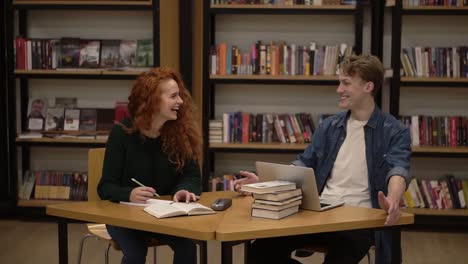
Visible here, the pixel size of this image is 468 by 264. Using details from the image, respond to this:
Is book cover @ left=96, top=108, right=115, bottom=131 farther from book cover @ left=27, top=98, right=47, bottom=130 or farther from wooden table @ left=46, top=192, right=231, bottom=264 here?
wooden table @ left=46, top=192, right=231, bottom=264

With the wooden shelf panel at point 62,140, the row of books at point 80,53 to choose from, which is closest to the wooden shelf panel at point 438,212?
the row of books at point 80,53

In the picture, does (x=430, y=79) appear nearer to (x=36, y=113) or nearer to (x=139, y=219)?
(x=36, y=113)

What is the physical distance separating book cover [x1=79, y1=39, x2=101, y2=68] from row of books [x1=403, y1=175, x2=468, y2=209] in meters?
2.51

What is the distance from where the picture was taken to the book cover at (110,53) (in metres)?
5.27

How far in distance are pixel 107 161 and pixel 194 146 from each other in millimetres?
392

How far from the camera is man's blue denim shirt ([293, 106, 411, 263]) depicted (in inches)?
115

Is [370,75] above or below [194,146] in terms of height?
above

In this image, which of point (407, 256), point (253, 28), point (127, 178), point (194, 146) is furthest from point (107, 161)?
point (253, 28)

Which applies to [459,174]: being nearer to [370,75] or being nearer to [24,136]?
[370,75]

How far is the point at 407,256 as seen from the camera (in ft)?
14.6

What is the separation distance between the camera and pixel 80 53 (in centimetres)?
528

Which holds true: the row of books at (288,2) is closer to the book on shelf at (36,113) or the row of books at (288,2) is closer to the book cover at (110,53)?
the book cover at (110,53)

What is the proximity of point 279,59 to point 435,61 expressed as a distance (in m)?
1.12

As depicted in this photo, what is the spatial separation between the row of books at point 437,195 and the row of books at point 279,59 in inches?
41.3
